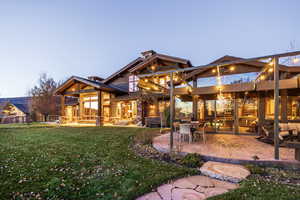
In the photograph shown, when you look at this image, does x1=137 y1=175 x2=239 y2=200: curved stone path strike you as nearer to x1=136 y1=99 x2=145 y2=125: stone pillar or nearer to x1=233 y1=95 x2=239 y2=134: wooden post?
x1=233 y1=95 x2=239 y2=134: wooden post

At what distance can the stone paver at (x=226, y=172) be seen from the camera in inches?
107

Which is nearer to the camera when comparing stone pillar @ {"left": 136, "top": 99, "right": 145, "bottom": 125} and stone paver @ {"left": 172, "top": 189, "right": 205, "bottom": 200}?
stone paver @ {"left": 172, "top": 189, "right": 205, "bottom": 200}

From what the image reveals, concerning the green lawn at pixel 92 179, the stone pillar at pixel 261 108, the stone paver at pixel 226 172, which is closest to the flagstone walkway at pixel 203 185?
the stone paver at pixel 226 172

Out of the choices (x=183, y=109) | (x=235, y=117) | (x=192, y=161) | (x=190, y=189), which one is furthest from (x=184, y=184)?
(x=183, y=109)

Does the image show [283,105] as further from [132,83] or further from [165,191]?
[132,83]

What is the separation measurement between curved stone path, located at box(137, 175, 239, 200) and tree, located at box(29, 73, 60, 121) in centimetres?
2217

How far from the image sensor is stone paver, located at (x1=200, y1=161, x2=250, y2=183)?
2.71m

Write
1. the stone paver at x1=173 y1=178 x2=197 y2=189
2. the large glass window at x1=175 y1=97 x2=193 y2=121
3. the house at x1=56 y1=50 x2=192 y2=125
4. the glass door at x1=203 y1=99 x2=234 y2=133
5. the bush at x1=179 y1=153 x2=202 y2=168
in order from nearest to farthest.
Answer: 1. the stone paver at x1=173 y1=178 x2=197 y2=189
2. the bush at x1=179 y1=153 x2=202 y2=168
3. the glass door at x1=203 y1=99 x2=234 y2=133
4. the large glass window at x1=175 y1=97 x2=193 y2=121
5. the house at x1=56 y1=50 x2=192 y2=125

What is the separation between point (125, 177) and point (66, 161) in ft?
6.50

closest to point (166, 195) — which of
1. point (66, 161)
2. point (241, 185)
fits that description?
point (241, 185)

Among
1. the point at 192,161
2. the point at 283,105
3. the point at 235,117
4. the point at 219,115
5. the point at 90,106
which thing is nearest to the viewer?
the point at 192,161

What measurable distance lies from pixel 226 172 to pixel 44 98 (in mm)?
23809

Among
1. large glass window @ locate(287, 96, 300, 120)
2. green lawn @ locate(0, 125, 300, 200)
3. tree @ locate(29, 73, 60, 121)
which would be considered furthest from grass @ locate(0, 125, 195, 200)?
tree @ locate(29, 73, 60, 121)

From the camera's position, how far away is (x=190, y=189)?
2.37 meters
